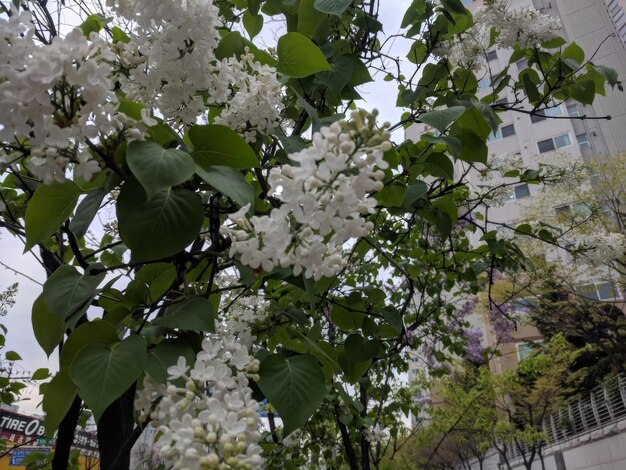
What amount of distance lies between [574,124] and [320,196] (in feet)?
69.9

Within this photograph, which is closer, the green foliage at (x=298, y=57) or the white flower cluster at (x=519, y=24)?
the green foliage at (x=298, y=57)

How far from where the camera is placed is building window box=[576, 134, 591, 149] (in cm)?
1834

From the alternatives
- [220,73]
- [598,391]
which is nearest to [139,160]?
[220,73]

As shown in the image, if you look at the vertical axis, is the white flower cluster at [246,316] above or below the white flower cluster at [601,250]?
below

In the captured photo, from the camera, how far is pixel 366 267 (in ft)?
12.4

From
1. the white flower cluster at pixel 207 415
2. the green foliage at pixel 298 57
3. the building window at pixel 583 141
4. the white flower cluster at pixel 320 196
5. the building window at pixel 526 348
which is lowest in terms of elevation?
the white flower cluster at pixel 207 415

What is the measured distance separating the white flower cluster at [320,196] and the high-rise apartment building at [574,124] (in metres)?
16.7

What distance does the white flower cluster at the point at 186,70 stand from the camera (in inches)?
37.1

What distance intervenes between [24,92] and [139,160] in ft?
0.57

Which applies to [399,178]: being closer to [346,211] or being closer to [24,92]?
[346,211]

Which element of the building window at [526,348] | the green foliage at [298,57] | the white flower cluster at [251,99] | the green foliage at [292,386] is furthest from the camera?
the building window at [526,348]

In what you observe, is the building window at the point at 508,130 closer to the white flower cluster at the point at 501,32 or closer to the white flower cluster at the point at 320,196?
the white flower cluster at the point at 501,32

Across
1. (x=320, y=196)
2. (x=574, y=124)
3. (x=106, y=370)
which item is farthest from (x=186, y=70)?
(x=574, y=124)

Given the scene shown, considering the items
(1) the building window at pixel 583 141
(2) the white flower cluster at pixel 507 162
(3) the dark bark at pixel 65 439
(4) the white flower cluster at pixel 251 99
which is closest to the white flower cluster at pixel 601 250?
(2) the white flower cluster at pixel 507 162
